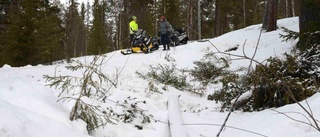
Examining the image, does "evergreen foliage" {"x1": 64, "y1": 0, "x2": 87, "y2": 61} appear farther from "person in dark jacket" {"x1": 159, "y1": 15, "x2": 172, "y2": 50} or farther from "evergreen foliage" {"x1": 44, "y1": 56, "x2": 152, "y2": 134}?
"evergreen foliage" {"x1": 44, "y1": 56, "x2": 152, "y2": 134}

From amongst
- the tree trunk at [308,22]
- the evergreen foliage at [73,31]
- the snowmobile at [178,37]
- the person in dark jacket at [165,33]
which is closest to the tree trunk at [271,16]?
the snowmobile at [178,37]

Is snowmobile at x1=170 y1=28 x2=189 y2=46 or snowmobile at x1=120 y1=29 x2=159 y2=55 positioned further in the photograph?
snowmobile at x1=170 y1=28 x2=189 y2=46

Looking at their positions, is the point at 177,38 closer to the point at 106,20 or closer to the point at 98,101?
the point at 98,101

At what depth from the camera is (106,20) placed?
4522cm

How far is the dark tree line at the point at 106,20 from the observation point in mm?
14820

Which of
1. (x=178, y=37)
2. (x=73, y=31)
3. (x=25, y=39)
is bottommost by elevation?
(x=25, y=39)

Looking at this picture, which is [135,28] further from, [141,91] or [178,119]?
[178,119]

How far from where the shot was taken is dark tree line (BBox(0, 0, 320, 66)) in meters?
14.8

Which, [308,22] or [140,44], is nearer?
[308,22]

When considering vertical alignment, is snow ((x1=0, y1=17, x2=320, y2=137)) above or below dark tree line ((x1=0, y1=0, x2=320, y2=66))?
below

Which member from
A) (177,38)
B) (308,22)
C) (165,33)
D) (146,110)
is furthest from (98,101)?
(177,38)

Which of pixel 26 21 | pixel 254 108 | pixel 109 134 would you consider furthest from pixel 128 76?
pixel 26 21

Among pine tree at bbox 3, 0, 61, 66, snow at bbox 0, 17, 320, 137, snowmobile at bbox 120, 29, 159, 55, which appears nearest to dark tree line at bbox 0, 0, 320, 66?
pine tree at bbox 3, 0, 61, 66

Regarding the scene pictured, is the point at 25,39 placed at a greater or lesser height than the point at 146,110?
greater
